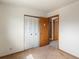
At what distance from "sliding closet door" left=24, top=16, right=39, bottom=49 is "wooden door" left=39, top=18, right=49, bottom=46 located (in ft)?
0.97

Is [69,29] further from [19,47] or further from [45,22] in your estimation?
[19,47]

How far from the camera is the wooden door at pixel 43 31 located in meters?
4.87

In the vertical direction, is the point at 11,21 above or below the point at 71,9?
below

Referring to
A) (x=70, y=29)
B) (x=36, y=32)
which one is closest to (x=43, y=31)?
(x=36, y=32)

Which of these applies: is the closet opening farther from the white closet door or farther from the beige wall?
the beige wall

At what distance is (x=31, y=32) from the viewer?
4465 millimetres

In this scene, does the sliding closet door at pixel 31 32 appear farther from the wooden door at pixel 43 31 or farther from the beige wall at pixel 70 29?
the beige wall at pixel 70 29

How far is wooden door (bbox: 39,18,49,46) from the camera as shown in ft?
16.0

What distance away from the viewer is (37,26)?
4.71 meters

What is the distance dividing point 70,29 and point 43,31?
194 centimetres

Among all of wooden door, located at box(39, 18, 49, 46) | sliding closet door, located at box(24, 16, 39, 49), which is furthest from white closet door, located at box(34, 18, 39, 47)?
wooden door, located at box(39, 18, 49, 46)

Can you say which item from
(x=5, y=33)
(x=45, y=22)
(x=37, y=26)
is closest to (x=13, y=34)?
(x=5, y=33)

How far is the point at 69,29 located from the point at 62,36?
629mm

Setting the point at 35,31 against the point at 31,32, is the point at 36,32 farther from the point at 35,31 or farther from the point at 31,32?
the point at 31,32
